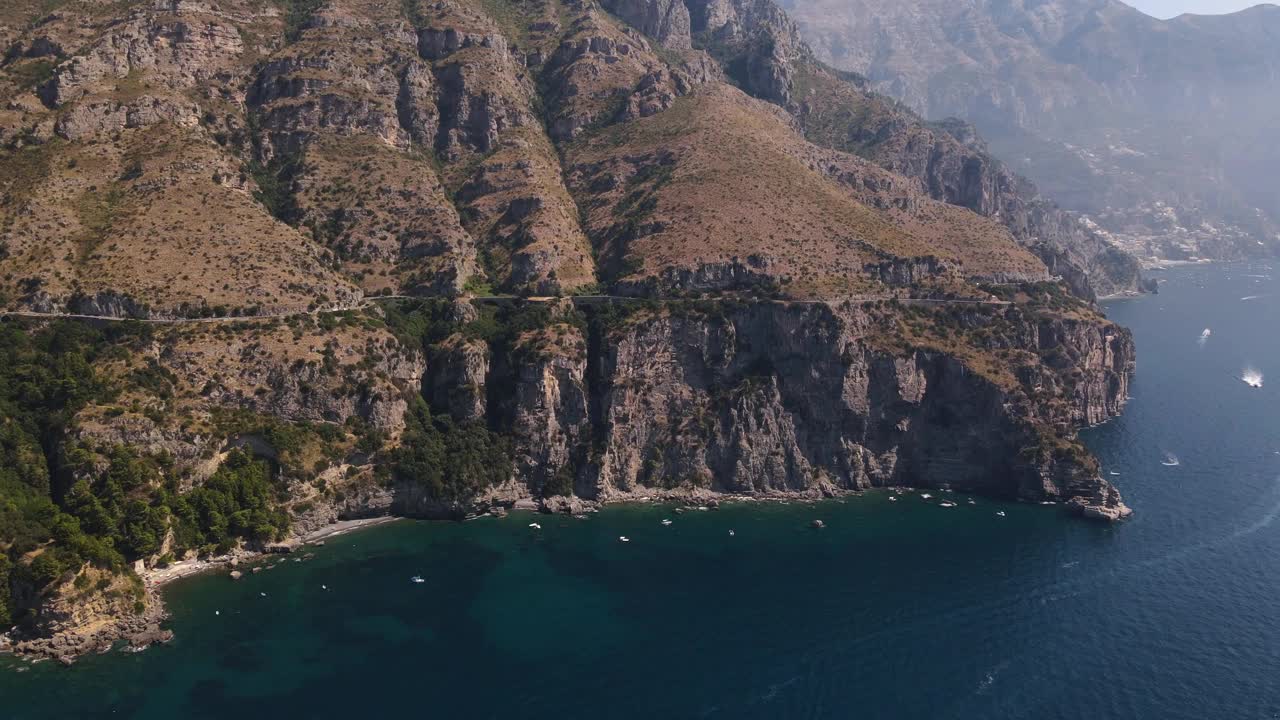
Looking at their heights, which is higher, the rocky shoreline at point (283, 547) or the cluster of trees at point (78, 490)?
the cluster of trees at point (78, 490)

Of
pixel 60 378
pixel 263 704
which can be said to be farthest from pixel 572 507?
pixel 60 378

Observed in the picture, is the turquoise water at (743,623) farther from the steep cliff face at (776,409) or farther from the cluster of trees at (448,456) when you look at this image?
the steep cliff face at (776,409)

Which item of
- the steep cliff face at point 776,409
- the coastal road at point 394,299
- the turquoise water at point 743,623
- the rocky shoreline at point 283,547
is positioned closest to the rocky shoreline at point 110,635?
the rocky shoreline at point 283,547

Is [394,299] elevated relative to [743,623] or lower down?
elevated

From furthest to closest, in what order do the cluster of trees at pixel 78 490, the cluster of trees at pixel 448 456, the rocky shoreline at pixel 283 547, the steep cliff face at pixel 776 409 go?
the steep cliff face at pixel 776 409 → the cluster of trees at pixel 448 456 → the cluster of trees at pixel 78 490 → the rocky shoreline at pixel 283 547

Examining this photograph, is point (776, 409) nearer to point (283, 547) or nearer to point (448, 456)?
point (448, 456)

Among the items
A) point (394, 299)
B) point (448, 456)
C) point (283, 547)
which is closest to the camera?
point (283, 547)

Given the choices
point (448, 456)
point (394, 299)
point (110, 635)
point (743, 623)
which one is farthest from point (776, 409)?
→ point (110, 635)

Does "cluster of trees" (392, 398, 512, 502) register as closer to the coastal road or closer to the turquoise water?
the turquoise water
